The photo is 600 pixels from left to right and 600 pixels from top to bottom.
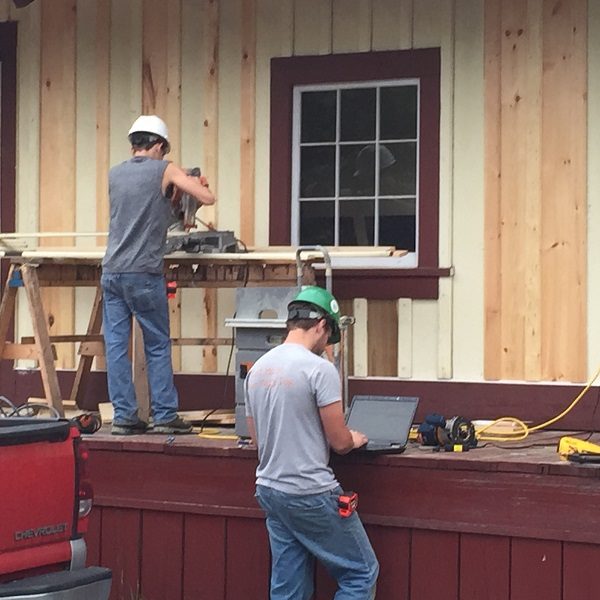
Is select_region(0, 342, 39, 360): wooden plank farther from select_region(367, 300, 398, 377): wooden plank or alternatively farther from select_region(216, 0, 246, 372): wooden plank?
select_region(367, 300, 398, 377): wooden plank

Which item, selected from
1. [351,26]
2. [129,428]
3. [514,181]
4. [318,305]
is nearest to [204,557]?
[129,428]

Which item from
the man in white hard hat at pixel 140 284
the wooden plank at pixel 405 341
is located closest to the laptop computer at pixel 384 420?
the man in white hard hat at pixel 140 284

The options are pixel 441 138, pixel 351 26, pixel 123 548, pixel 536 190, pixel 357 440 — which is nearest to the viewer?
pixel 357 440

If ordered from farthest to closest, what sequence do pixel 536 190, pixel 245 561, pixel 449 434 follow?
pixel 536 190 → pixel 245 561 → pixel 449 434

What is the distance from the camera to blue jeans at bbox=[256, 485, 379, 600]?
19.4 ft

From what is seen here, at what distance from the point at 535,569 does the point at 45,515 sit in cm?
258

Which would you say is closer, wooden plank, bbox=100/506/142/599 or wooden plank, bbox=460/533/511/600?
wooden plank, bbox=460/533/511/600

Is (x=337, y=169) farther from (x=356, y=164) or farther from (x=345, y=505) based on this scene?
(x=345, y=505)

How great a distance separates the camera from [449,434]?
6.93 metres

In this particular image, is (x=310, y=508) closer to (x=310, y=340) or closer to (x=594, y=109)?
(x=310, y=340)

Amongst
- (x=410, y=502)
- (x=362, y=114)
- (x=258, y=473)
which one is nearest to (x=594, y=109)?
(x=362, y=114)

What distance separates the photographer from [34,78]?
9664 mm

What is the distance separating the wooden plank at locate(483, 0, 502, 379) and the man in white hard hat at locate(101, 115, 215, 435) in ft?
6.78

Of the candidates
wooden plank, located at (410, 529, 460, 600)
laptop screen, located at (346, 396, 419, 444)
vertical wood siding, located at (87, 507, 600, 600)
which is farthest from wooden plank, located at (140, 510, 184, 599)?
wooden plank, located at (410, 529, 460, 600)
